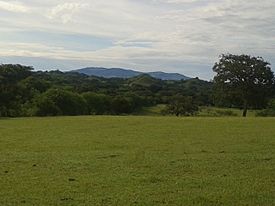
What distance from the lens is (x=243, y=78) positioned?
70.3 meters

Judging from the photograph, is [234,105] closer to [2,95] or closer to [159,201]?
[2,95]

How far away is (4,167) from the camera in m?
17.2

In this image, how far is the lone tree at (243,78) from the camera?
70375mm

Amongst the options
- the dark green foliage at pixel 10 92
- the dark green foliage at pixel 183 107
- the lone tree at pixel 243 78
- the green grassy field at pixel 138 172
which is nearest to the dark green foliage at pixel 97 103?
the dark green foliage at pixel 183 107

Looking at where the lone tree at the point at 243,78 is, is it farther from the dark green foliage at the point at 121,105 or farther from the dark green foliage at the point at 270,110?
the dark green foliage at the point at 121,105

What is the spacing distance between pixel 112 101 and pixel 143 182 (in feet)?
238

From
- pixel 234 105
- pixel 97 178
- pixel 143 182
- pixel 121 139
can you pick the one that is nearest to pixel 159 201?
pixel 143 182

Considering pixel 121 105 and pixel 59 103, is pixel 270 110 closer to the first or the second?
pixel 121 105

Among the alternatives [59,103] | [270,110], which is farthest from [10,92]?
[270,110]

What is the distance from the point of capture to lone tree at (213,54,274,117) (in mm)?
70375

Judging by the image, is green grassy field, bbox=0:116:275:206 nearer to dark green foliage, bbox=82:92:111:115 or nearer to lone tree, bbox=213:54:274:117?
lone tree, bbox=213:54:274:117

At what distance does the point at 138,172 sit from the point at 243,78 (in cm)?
5668

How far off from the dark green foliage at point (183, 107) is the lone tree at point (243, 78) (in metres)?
13.8

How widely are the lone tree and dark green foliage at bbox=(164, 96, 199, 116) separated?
545 inches
